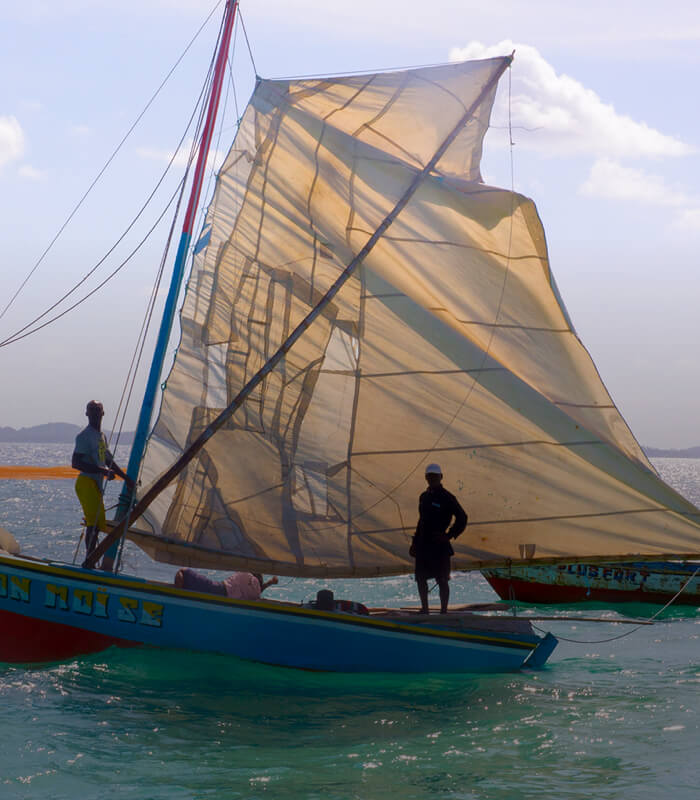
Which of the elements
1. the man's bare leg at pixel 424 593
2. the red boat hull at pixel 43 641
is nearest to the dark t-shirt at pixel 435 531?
the man's bare leg at pixel 424 593

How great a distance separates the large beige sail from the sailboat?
30mm

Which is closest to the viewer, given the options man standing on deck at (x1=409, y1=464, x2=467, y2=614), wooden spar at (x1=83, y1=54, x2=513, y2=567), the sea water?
the sea water

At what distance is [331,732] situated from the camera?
11.8 metres

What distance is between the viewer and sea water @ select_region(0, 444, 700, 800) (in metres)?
10.1

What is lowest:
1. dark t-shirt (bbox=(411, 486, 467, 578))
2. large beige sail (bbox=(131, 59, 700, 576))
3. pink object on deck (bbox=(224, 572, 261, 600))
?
pink object on deck (bbox=(224, 572, 261, 600))

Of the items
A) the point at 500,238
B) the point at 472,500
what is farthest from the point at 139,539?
the point at 500,238

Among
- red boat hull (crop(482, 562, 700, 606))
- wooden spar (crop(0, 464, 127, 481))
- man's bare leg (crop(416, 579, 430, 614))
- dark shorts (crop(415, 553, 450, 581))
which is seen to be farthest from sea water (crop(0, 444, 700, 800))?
wooden spar (crop(0, 464, 127, 481))

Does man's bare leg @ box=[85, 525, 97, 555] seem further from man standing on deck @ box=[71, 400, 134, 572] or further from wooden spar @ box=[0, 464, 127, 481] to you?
wooden spar @ box=[0, 464, 127, 481]

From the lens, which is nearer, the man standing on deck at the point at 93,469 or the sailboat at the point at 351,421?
the man standing on deck at the point at 93,469

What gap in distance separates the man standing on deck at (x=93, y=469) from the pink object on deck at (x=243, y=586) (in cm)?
176

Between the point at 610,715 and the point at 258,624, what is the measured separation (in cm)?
487

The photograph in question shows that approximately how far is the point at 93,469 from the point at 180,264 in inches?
145

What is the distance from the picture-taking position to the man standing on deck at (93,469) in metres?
13.6

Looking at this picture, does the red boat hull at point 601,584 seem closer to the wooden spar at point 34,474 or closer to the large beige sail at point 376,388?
the large beige sail at point 376,388
